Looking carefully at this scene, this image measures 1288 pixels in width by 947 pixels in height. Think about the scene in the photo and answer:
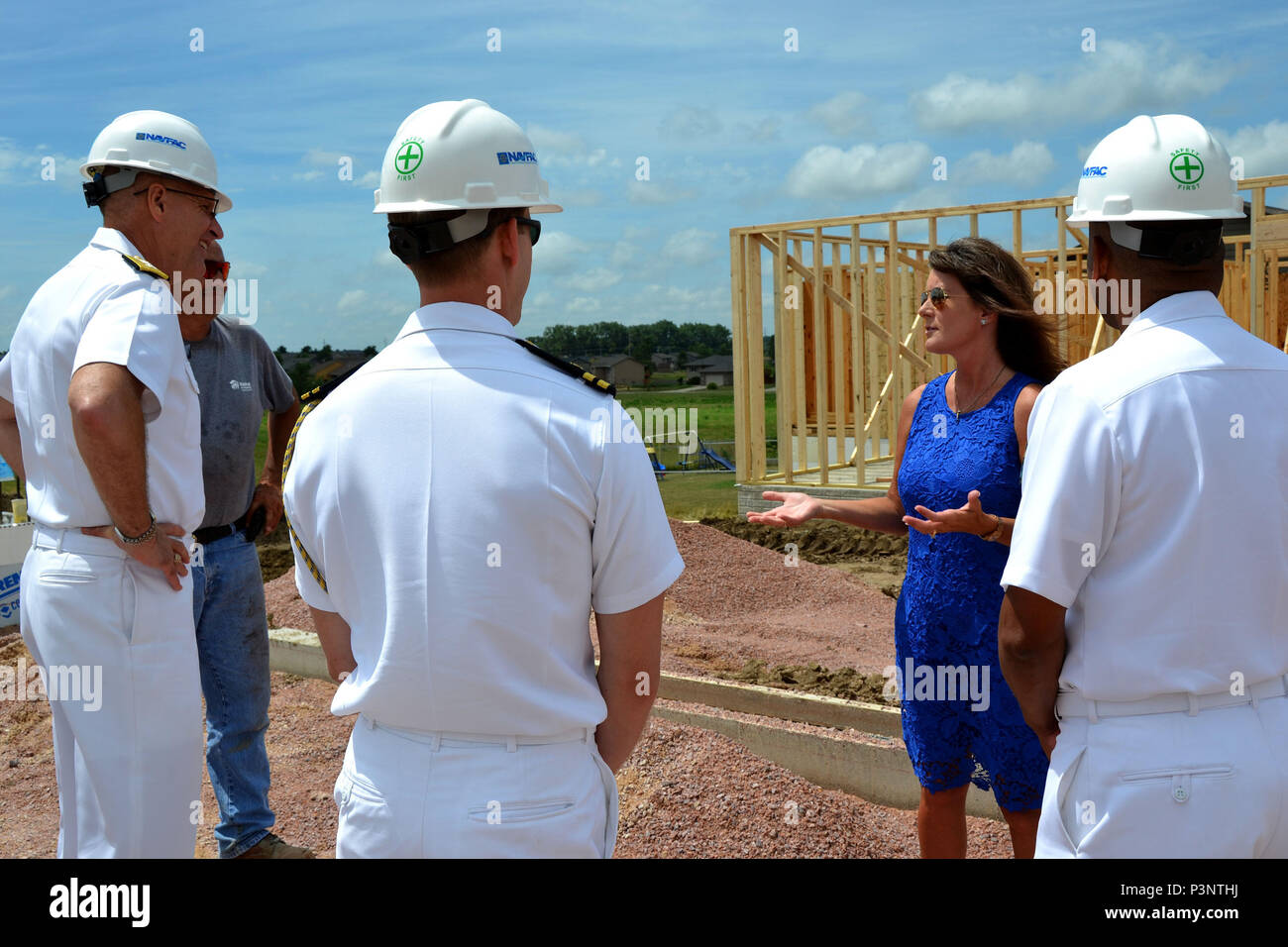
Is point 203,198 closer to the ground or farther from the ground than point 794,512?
farther from the ground

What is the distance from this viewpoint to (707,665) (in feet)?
20.3

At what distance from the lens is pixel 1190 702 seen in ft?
5.85

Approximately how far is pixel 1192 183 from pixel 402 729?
1723mm

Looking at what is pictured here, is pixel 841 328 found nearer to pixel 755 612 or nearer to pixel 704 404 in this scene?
pixel 755 612

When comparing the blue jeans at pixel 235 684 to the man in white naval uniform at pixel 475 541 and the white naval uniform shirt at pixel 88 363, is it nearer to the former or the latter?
the white naval uniform shirt at pixel 88 363

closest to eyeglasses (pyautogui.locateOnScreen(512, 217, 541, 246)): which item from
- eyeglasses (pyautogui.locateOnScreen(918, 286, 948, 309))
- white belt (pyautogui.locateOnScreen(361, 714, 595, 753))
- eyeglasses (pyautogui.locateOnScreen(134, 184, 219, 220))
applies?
white belt (pyautogui.locateOnScreen(361, 714, 595, 753))

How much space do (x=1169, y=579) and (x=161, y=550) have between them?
234cm

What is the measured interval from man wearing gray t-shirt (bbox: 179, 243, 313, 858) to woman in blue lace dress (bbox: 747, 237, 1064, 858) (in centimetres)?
198

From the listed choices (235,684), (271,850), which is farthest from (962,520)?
→ (271,850)

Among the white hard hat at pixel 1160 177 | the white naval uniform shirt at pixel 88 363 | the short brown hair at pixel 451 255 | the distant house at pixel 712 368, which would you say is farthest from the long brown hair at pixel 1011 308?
the distant house at pixel 712 368

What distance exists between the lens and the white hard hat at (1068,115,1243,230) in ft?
6.38

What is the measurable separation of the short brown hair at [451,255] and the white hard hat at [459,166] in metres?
0.01

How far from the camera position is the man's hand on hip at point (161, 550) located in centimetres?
271
